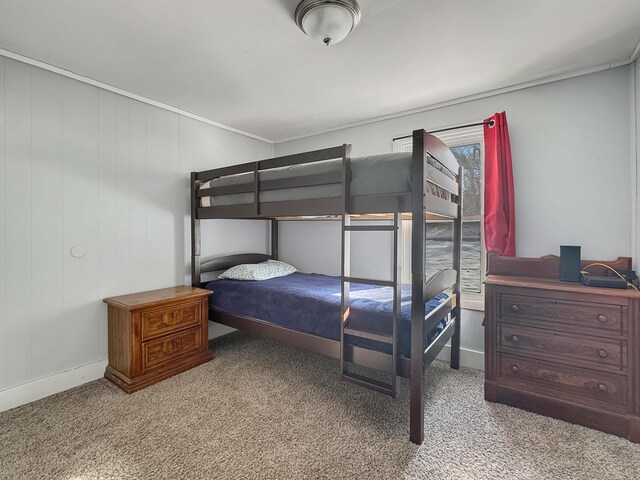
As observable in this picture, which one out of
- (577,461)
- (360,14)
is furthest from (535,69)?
(577,461)

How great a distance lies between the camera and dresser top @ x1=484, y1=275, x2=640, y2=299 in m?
1.81

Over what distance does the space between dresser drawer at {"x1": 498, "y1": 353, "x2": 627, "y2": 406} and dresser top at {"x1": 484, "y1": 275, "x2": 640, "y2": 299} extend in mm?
510

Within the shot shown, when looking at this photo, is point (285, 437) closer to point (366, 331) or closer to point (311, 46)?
point (366, 331)

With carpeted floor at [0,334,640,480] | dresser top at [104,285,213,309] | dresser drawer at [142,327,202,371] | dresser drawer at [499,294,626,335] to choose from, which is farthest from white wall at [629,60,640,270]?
dresser drawer at [142,327,202,371]

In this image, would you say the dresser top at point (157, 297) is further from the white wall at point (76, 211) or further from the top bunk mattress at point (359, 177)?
the top bunk mattress at point (359, 177)

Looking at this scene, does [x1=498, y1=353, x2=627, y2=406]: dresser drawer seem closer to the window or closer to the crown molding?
the window

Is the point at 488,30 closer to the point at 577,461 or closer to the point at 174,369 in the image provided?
the point at 577,461

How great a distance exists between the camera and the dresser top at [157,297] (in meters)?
A: 2.39

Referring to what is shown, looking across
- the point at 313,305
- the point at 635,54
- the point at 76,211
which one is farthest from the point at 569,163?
the point at 76,211

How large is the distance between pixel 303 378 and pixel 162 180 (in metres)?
2.34

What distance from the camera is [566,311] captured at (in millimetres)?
1942

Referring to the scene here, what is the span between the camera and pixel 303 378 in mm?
2520

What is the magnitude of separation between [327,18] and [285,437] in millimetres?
2417

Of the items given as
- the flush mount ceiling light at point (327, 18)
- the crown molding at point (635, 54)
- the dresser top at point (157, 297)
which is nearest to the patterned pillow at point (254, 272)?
the dresser top at point (157, 297)
